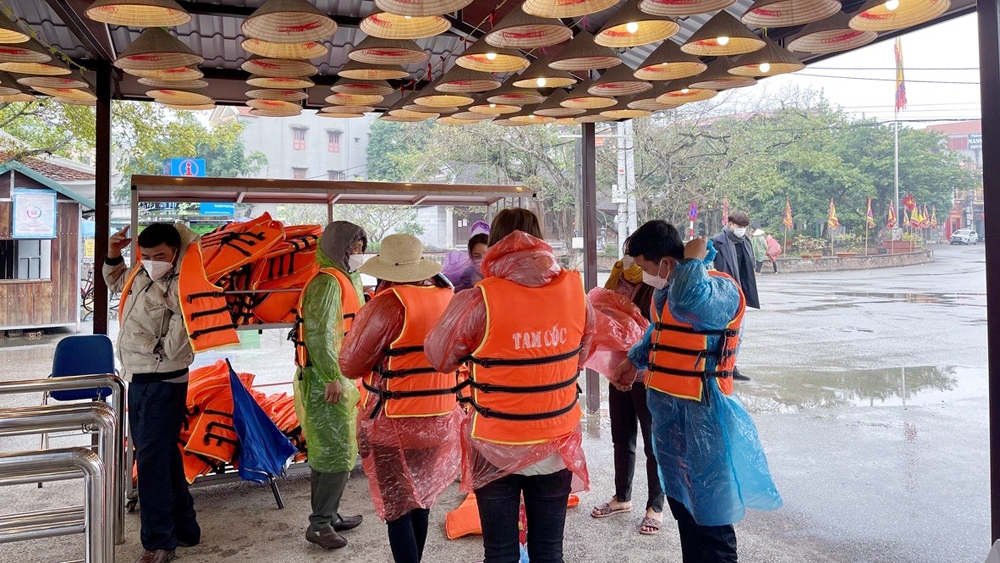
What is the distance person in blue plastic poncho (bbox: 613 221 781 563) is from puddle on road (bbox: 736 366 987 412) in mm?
4609

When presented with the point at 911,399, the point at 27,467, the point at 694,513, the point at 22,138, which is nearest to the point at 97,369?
the point at 27,467

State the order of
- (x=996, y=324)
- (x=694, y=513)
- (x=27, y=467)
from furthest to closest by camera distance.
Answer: (x=996, y=324) < (x=694, y=513) < (x=27, y=467)

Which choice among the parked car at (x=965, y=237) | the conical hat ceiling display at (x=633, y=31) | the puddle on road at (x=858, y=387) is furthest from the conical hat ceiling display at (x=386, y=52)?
the parked car at (x=965, y=237)

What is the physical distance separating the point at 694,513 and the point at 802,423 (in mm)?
4218

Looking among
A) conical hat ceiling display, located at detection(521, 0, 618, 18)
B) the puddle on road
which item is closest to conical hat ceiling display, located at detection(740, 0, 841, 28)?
conical hat ceiling display, located at detection(521, 0, 618, 18)

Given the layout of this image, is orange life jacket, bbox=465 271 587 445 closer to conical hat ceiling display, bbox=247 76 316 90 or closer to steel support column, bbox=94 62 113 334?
conical hat ceiling display, bbox=247 76 316 90

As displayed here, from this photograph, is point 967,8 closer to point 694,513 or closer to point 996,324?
point 996,324

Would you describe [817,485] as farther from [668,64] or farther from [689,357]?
[668,64]

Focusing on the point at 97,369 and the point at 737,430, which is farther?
the point at 97,369

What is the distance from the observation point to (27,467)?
1522mm

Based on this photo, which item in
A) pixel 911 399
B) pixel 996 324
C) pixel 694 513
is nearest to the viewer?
pixel 694 513

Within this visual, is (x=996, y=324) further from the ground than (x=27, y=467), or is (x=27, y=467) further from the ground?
(x=996, y=324)

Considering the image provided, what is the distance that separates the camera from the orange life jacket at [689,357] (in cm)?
286

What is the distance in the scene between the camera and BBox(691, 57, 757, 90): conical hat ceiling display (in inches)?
167
